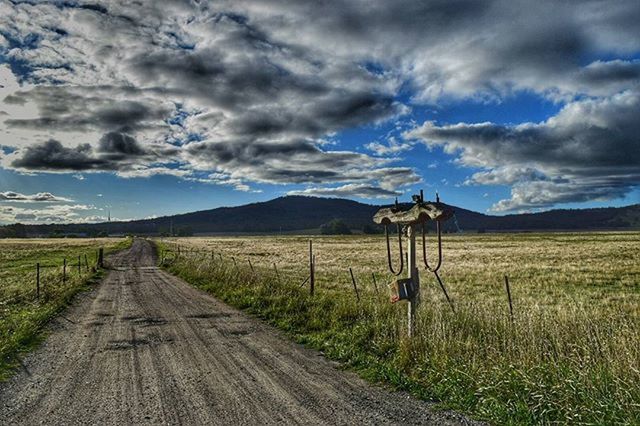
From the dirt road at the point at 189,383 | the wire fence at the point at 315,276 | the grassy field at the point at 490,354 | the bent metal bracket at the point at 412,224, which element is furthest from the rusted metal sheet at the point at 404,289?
the wire fence at the point at 315,276

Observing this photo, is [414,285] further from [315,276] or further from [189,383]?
[315,276]

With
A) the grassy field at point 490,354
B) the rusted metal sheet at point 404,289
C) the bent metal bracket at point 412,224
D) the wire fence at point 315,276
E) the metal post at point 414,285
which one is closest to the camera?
the grassy field at point 490,354

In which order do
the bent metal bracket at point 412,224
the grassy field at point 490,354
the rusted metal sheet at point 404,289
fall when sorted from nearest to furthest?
the grassy field at point 490,354 < the bent metal bracket at point 412,224 < the rusted metal sheet at point 404,289

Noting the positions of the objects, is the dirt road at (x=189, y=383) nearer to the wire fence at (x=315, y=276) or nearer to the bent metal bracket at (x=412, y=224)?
the bent metal bracket at (x=412, y=224)

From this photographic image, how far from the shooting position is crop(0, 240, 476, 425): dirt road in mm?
6215

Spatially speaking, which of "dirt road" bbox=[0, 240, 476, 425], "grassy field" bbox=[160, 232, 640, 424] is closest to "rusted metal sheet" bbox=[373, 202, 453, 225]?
"grassy field" bbox=[160, 232, 640, 424]

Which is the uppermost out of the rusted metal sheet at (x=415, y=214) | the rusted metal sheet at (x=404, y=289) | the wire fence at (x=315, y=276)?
the rusted metal sheet at (x=415, y=214)

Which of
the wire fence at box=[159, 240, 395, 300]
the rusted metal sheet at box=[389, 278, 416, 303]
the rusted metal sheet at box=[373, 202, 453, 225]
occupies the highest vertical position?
the rusted metal sheet at box=[373, 202, 453, 225]

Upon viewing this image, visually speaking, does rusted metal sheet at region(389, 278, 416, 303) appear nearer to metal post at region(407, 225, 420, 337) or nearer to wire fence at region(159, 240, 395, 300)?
metal post at region(407, 225, 420, 337)

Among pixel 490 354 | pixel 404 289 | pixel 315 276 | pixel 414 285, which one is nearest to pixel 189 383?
pixel 404 289

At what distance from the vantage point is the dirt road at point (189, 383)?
6215 mm

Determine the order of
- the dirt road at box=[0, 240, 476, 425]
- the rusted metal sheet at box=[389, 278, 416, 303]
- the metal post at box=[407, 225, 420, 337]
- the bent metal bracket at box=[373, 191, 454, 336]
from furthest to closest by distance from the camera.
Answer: the rusted metal sheet at box=[389, 278, 416, 303], the metal post at box=[407, 225, 420, 337], the bent metal bracket at box=[373, 191, 454, 336], the dirt road at box=[0, 240, 476, 425]

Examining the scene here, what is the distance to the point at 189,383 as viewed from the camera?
24.8ft

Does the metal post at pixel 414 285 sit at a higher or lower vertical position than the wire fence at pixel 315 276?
higher
